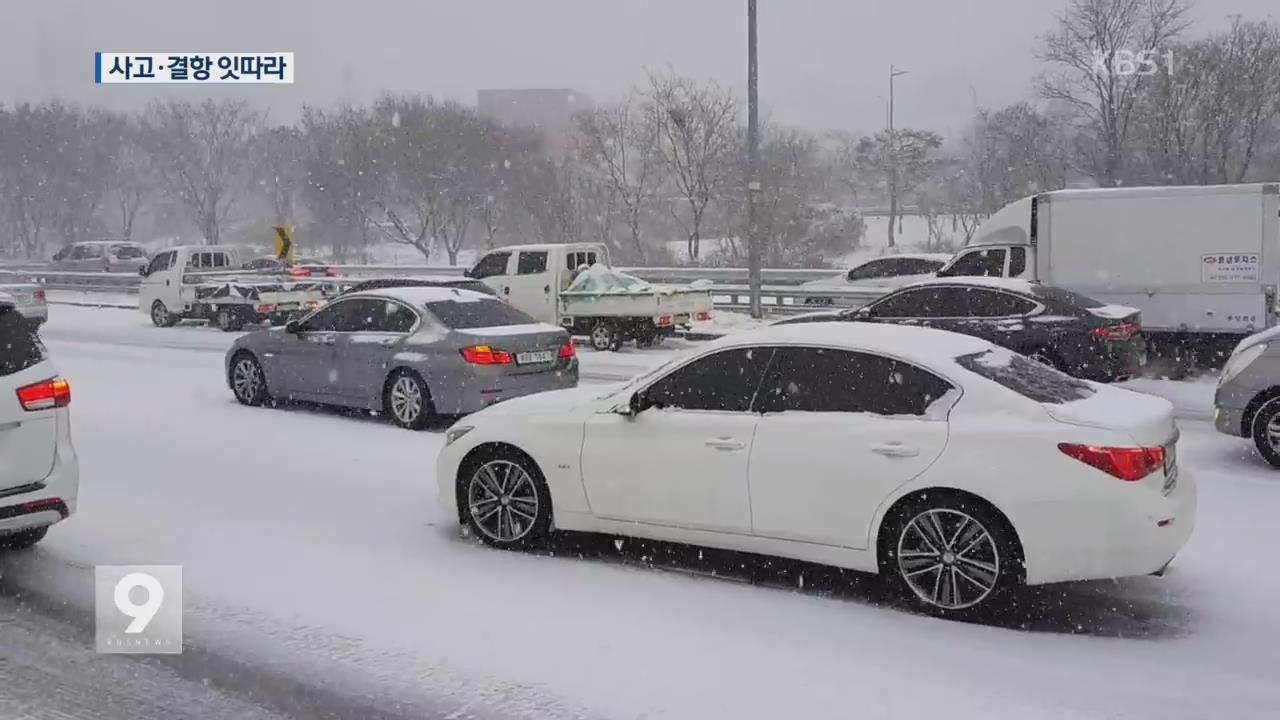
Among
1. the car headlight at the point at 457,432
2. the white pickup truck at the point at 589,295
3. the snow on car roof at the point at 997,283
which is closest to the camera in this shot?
the car headlight at the point at 457,432

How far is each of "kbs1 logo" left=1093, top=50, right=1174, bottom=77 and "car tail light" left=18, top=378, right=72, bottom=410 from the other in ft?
128

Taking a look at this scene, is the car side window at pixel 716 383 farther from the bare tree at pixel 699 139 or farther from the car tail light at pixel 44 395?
the bare tree at pixel 699 139

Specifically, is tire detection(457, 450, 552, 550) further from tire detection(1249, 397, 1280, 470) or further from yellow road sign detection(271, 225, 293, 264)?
yellow road sign detection(271, 225, 293, 264)

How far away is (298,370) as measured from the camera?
12812mm

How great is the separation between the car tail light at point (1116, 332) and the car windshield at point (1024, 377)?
273 inches

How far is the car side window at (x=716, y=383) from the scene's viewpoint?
21.0 feet

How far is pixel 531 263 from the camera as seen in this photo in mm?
21172

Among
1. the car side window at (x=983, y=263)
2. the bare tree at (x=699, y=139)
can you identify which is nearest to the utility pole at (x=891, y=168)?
the bare tree at (x=699, y=139)

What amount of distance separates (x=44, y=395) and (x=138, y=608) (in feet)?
4.42

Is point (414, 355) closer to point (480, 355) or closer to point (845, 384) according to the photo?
point (480, 355)

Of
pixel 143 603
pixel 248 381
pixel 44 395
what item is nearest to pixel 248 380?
pixel 248 381

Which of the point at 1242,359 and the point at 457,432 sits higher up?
the point at 1242,359

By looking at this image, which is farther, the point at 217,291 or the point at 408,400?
the point at 217,291

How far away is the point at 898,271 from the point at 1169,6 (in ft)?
66.6
